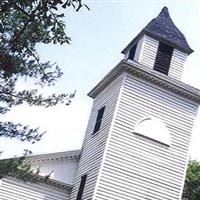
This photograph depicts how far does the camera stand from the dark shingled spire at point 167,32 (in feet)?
87.9

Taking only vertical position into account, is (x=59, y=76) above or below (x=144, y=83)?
below

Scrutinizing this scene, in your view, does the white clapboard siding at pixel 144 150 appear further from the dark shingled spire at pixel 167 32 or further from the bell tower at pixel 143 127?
the dark shingled spire at pixel 167 32

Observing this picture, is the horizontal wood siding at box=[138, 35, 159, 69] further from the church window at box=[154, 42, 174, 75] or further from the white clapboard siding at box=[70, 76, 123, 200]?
the white clapboard siding at box=[70, 76, 123, 200]

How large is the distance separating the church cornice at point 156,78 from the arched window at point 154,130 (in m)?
2.08

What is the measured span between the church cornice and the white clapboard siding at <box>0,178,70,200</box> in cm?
698

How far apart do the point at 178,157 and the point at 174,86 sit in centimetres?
380

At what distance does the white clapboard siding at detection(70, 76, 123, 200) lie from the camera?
23.6 metres

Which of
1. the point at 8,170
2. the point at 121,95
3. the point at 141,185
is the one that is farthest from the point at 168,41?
the point at 8,170

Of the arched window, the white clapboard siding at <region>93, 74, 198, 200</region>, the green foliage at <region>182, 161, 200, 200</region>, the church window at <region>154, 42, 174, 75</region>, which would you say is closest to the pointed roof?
the church window at <region>154, 42, 174, 75</region>

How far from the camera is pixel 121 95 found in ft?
80.2

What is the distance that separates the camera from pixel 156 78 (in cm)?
2503

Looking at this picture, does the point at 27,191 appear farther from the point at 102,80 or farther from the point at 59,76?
the point at 59,76

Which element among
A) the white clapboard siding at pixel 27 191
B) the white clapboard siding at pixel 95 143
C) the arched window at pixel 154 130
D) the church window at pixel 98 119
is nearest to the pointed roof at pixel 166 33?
the white clapboard siding at pixel 95 143

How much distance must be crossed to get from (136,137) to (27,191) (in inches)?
257
